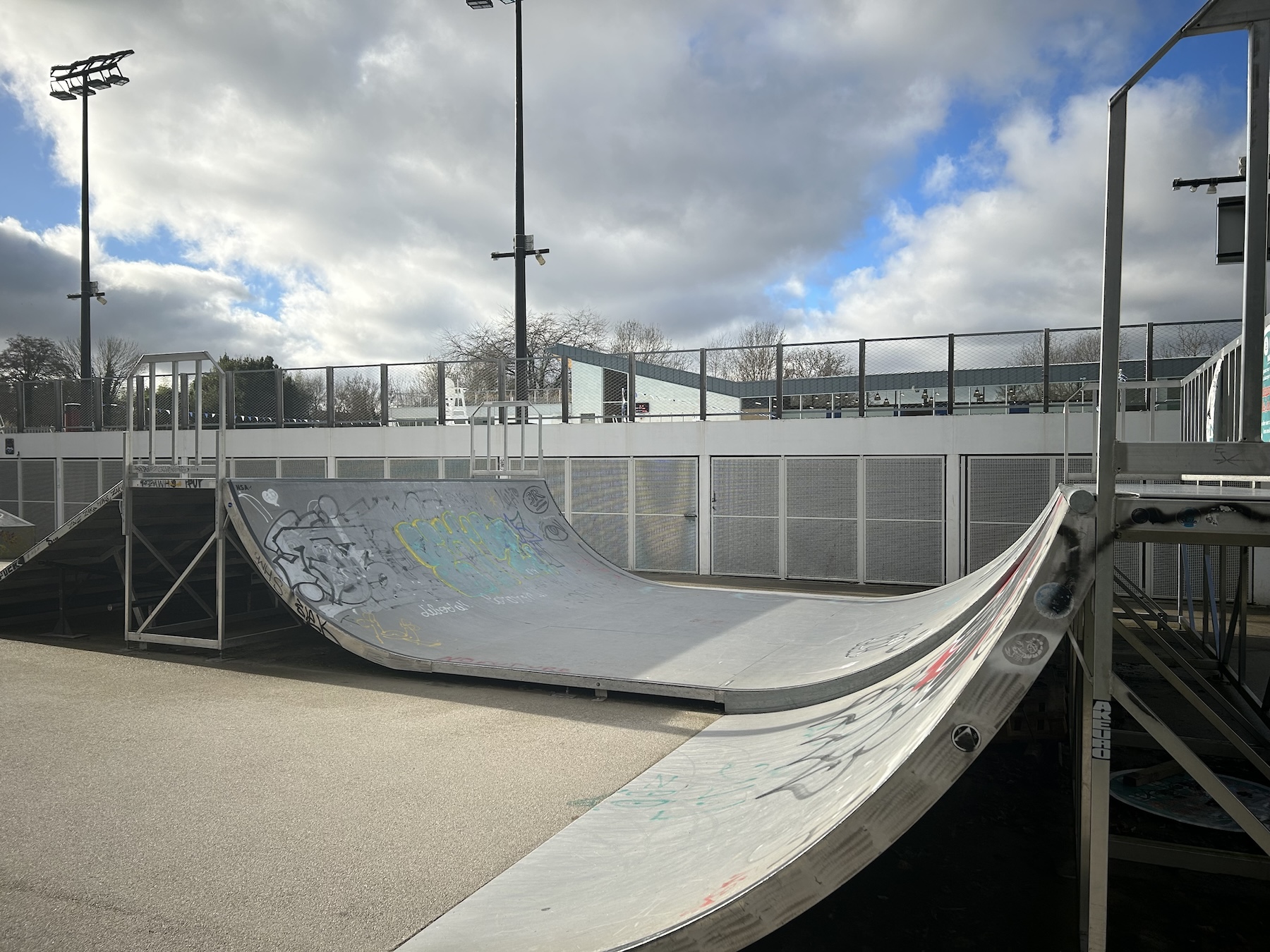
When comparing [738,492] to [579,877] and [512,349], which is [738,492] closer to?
[579,877]

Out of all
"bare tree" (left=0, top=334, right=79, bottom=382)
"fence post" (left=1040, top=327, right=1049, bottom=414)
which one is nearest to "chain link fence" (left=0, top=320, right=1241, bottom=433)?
"fence post" (left=1040, top=327, right=1049, bottom=414)

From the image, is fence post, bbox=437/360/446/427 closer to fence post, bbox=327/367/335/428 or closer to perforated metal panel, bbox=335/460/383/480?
perforated metal panel, bbox=335/460/383/480

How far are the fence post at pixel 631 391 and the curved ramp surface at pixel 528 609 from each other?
5367 millimetres

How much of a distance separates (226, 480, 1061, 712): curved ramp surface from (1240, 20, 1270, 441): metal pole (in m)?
2.78

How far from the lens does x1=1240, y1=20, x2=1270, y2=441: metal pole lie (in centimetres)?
303

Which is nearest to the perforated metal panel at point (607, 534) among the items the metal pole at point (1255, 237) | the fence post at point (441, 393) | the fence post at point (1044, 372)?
the fence post at point (441, 393)

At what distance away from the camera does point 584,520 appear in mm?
18344

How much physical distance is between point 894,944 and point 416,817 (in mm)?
2718

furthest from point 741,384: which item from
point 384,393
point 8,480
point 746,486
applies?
point 8,480

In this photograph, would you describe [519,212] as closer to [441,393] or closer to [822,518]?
[441,393]

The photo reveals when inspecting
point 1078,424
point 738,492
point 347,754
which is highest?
point 1078,424

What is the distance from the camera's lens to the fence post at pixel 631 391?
1791 centimetres

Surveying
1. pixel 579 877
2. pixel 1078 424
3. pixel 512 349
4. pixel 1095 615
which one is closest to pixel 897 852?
pixel 579 877

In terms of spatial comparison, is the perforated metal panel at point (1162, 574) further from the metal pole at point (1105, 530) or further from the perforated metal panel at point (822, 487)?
the metal pole at point (1105, 530)
